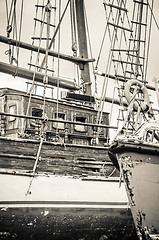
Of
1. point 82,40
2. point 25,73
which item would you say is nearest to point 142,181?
point 25,73

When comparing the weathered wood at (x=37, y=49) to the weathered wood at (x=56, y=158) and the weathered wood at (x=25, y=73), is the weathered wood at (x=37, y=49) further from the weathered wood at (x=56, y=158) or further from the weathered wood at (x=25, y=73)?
the weathered wood at (x=56, y=158)

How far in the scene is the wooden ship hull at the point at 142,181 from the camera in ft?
21.7

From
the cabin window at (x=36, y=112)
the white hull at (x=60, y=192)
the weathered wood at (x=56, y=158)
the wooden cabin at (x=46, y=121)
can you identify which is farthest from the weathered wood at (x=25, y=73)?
the white hull at (x=60, y=192)

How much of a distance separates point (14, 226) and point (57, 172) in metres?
1.92

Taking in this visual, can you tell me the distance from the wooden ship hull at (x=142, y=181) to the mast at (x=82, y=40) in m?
7.61

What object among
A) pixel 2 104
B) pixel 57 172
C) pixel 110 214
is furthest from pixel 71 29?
pixel 110 214

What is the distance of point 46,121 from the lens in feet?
31.1

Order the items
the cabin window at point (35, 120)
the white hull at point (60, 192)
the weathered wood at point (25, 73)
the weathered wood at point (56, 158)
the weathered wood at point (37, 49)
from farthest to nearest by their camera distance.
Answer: the weathered wood at point (37, 49), the weathered wood at point (25, 73), the cabin window at point (35, 120), the weathered wood at point (56, 158), the white hull at point (60, 192)

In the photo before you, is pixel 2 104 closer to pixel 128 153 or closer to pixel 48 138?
pixel 48 138

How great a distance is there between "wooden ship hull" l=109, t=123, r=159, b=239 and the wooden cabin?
3024mm

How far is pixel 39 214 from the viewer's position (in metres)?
8.15

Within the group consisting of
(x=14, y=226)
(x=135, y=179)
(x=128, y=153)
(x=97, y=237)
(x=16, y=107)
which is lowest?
(x=97, y=237)

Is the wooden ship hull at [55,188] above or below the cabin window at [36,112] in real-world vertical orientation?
below

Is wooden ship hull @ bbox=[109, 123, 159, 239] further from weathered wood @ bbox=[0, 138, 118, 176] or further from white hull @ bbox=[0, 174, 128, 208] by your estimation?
weathered wood @ bbox=[0, 138, 118, 176]
